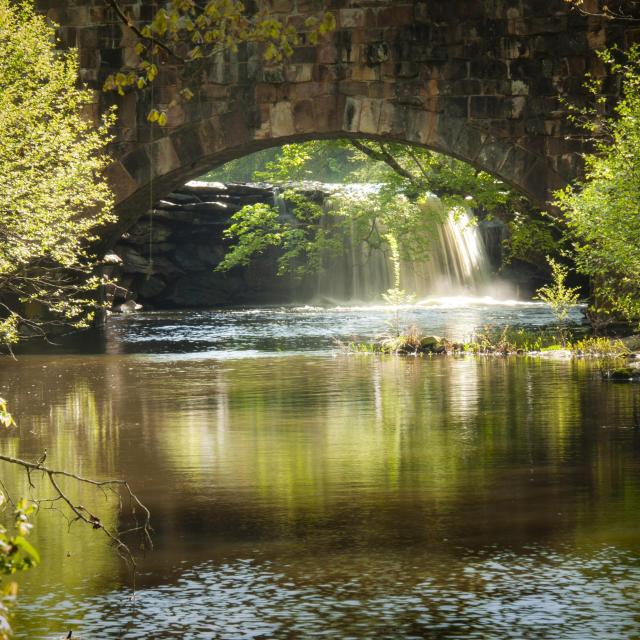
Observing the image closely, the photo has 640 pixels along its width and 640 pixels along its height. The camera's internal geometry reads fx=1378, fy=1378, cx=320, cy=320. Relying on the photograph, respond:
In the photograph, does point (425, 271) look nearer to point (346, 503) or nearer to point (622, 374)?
A: point (622, 374)

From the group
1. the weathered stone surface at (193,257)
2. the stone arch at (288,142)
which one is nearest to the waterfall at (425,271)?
the weathered stone surface at (193,257)

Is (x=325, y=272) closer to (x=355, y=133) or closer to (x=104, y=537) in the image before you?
(x=355, y=133)

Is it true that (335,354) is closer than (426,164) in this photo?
Yes

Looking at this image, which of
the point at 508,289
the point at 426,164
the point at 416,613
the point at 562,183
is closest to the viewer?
the point at 416,613

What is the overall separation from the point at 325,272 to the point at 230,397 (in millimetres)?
28447

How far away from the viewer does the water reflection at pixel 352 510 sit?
6090 millimetres

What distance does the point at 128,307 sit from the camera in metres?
39.4

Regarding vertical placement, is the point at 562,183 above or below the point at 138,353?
above

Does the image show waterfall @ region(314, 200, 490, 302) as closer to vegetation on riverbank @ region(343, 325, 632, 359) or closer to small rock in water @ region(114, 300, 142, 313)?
small rock in water @ region(114, 300, 142, 313)

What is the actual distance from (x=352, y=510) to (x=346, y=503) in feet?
0.75

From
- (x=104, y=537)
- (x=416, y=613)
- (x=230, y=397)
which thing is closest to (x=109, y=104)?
(x=230, y=397)

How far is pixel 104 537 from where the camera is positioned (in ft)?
25.6

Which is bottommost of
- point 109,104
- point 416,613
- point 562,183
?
point 416,613

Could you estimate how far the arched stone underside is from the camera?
23219 mm
